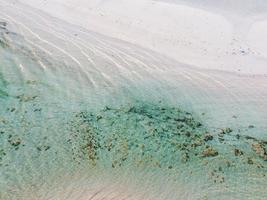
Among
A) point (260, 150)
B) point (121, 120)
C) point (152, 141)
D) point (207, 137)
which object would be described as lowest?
point (152, 141)

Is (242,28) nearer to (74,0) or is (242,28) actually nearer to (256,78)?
(256,78)

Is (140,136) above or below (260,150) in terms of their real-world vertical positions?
below

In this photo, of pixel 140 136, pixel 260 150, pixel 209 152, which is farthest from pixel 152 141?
pixel 260 150

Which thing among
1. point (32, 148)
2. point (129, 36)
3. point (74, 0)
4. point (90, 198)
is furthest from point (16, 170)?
point (74, 0)

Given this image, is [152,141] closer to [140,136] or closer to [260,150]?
[140,136]

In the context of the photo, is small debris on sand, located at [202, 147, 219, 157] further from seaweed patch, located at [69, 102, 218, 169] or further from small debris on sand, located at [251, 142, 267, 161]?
small debris on sand, located at [251, 142, 267, 161]

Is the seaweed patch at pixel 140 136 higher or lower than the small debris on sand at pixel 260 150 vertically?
lower

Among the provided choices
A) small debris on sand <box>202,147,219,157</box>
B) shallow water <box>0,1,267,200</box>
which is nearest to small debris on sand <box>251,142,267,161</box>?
shallow water <box>0,1,267,200</box>

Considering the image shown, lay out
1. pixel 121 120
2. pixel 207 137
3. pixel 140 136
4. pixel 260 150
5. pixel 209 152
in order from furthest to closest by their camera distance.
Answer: pixel 121 120 < pixel 207 137 < pixel 140 136 < pixel 260 150 < pixel 209 152

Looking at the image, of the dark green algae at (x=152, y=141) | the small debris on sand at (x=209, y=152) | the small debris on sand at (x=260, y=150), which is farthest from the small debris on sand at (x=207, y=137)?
the small debris on sand at (x=260, y=150)

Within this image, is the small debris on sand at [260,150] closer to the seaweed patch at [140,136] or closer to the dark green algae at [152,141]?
the dark green algae at [152,141]
